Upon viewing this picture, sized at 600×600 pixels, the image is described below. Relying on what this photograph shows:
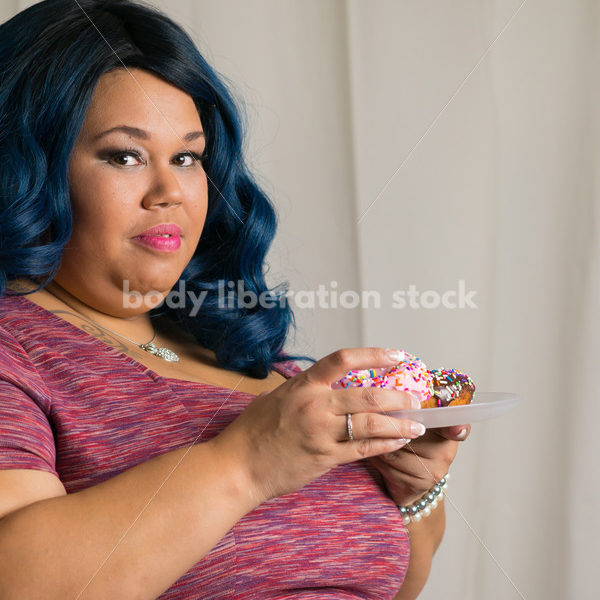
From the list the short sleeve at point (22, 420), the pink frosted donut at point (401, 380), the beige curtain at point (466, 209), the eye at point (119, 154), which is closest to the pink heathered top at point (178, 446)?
the short sleeve at point (22, 420)

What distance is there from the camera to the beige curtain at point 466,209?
69.9 inches

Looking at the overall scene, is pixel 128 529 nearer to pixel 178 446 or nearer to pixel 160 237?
pixel 178 446

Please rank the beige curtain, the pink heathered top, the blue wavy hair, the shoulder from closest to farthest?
the pink heathered top → the blue wavy hair → the shoulder → the beige curtain

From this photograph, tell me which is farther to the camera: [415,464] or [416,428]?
[415,464]

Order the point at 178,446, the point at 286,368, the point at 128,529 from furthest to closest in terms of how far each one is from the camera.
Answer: the point at 286,368 → the point at 178,446 → the point at 128,529

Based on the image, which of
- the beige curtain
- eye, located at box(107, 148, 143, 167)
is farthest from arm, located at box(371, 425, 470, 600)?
the beige curtain

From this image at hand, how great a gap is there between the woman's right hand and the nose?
36 cm

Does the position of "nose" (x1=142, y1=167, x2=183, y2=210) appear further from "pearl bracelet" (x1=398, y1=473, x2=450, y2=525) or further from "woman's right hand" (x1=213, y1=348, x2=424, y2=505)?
"pearl bracelet" (x1=398, y1=473, x2=450, y2=525)

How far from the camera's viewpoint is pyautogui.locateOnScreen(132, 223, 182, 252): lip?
40.6 inches

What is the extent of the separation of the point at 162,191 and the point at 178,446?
35cm

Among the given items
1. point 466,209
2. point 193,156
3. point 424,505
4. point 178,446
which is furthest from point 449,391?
point 466,209

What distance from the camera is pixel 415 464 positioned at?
104 centimetres

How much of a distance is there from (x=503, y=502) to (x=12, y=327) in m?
1.35

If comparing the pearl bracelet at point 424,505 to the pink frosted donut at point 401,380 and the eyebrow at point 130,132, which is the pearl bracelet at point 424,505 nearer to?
the pink frosted donut at point 401,380
